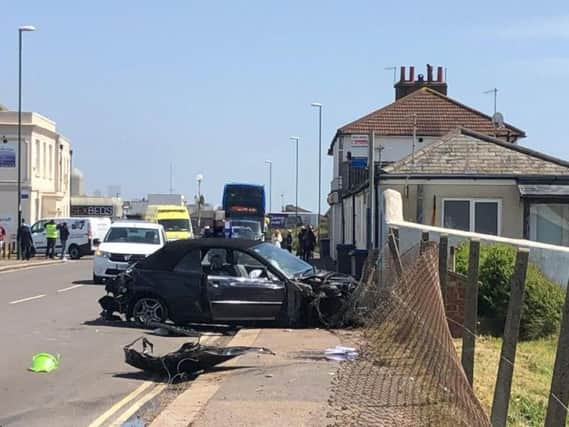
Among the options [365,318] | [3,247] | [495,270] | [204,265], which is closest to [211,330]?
[204,265]

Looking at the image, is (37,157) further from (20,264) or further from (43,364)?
(43,364)

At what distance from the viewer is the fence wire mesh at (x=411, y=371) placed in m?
6.38

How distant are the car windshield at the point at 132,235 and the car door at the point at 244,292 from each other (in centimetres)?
1062

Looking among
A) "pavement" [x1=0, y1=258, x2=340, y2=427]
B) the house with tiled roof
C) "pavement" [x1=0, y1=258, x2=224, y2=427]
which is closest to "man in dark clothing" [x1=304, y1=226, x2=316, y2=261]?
the house with tiled roof

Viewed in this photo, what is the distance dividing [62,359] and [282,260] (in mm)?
4746

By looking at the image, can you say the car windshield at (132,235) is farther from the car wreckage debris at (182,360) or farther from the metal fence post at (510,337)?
the metal fence post at (510,337)

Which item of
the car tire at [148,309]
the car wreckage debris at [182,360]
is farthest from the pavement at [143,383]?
the car tire at [148,309]

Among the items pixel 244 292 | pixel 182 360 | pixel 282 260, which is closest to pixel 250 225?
pixel 282 260

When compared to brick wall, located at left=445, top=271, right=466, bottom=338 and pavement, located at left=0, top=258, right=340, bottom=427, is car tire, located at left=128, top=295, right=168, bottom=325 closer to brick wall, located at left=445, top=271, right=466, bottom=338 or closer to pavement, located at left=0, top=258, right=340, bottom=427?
pavement, located at left=0, top=258, right=340, bottom=427

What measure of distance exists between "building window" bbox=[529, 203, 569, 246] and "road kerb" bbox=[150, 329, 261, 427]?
14865 mm

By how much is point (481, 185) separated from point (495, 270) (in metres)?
11.1

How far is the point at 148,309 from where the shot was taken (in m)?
16.0

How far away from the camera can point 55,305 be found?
20.1 metres

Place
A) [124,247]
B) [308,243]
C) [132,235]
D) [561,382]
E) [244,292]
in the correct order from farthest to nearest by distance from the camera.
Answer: [308,243], [132,235], [124,247], [244,292], [561,382]
